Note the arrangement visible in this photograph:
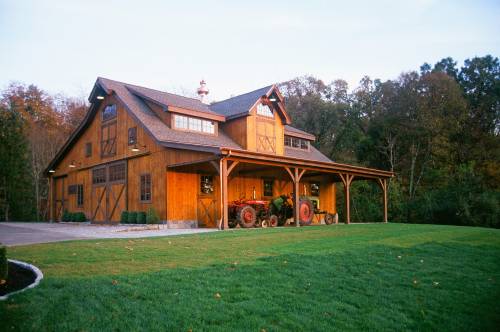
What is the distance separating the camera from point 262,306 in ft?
17.6

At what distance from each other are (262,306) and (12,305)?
280cm

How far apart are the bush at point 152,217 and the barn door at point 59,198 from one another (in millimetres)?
10212

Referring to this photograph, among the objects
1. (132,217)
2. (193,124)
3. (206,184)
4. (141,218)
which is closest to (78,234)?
(141,218)

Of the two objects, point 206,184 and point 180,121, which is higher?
point 180,121

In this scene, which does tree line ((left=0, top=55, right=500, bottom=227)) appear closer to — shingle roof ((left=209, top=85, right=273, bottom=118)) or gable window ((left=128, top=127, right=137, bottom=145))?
shingle roof ((left=209, top=85, right=273, bottom=118))

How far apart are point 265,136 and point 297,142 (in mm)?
4701

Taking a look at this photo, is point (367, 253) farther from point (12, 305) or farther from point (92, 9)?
Answer: point (92, 9)

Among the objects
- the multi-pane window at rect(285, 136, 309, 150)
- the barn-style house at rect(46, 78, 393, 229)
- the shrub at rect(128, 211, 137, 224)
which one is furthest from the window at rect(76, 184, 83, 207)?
the multi-pane window at rect(285, 136, 309, 150)

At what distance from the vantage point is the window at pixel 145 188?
19.0 meters

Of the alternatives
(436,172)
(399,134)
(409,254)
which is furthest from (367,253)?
→ (399,134)

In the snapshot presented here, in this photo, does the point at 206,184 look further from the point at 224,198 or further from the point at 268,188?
the point at 268,188

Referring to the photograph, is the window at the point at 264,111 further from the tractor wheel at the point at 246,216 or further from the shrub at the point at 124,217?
the shrub at the point at 124,217

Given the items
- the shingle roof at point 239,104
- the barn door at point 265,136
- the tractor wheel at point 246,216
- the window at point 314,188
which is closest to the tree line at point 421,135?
the window at point 314,188

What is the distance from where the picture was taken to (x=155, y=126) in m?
18.8
